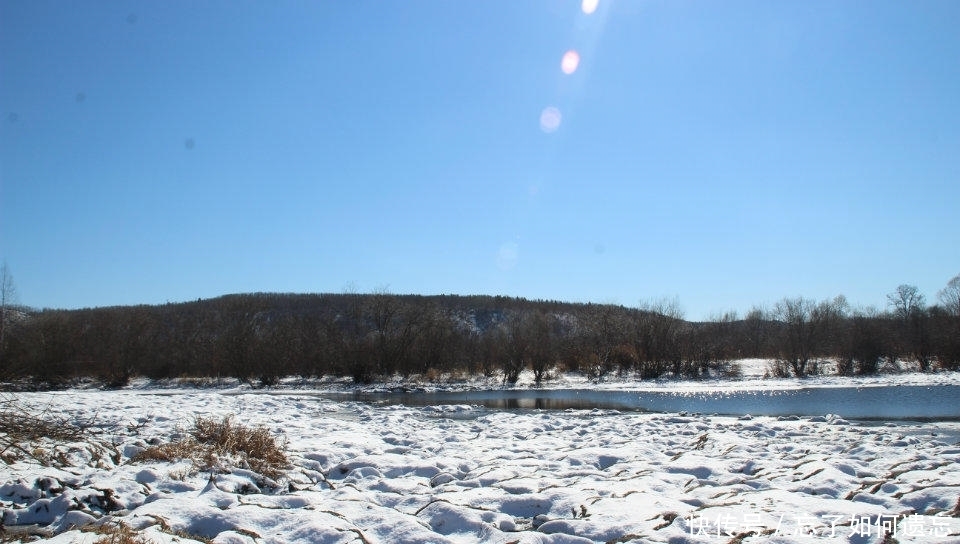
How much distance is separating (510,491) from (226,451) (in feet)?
13.7

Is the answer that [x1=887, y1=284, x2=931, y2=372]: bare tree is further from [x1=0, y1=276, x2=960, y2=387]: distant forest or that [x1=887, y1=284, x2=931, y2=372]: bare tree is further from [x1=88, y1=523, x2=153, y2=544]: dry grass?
[x1=88, y1=523, x2=153, y2=544]: dry grass

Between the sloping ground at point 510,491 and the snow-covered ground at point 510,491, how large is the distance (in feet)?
0.07

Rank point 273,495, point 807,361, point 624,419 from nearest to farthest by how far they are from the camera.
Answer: point 273,495 < point 624,419 < point 807,361

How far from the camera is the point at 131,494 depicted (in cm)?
596

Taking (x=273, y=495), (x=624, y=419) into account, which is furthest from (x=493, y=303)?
(x=273, y=495)

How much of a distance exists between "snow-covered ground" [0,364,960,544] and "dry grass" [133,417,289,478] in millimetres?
197

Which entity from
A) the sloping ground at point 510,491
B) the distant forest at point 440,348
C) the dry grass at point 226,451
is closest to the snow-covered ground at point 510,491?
the sloping ground at point 510,491

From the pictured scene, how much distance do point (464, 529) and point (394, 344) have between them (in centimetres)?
4037

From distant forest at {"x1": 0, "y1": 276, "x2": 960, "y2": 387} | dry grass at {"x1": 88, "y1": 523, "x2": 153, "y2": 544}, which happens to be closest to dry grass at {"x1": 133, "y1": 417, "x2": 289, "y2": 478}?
dry grass at {"x1": 88, "y1": 523, "x2": 153, "y2": 544}

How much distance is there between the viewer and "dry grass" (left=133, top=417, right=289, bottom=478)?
738 cm

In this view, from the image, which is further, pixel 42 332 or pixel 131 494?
pixel 42 332

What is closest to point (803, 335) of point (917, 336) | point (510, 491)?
point (917, 336)

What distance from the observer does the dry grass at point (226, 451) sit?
738cm

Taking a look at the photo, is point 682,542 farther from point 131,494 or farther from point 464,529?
point 131,494
